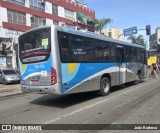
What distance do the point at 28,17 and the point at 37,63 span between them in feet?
95.1

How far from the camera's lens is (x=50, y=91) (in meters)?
8.48

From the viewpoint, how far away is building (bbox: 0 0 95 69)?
31.2m

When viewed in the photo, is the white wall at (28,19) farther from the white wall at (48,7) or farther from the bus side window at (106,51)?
the bus side window at (106,51)

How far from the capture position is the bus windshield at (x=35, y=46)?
28.1ft

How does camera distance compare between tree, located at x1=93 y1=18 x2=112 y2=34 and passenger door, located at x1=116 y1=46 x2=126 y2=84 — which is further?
tree, located at x1=93 y1=18 x2=112 y2=34

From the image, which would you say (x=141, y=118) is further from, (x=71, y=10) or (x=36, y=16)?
(x=71, y=10)

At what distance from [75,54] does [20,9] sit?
92.3 ft

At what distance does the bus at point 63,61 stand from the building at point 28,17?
878 inches

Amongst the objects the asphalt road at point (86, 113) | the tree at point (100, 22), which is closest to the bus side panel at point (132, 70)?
the asphalt road at point (86, 113)

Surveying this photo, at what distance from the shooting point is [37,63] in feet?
29.1

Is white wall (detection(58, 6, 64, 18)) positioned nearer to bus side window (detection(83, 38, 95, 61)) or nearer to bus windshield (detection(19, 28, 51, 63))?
bus side window (detection(83, 38, 95, 61))

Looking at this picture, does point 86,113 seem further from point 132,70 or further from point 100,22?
point 100,22

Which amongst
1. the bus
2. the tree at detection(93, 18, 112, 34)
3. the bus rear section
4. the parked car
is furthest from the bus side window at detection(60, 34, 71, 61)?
the tree at detection(93, 18, 112, 34)

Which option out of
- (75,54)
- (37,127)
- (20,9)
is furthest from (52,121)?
(20,9)
